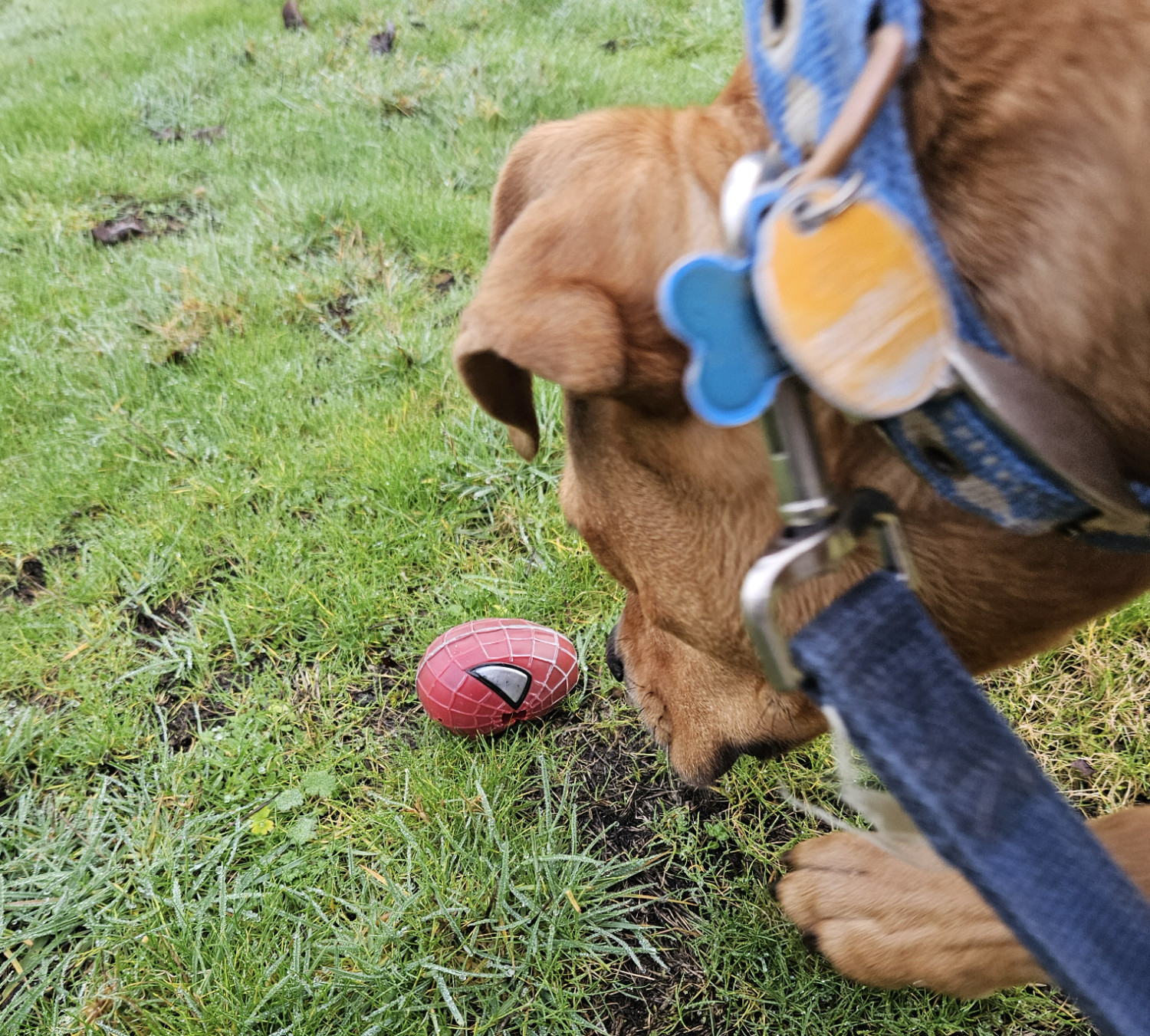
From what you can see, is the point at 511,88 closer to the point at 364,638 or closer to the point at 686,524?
the point at 364,638

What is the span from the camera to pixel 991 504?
2.91ft

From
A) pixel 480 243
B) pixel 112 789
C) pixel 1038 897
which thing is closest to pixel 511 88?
pixel 480 243

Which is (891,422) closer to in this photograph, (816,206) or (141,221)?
(816,206)

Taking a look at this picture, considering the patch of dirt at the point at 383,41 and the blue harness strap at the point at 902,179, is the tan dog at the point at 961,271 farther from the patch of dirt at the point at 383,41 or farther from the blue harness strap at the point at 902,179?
the patch of dirt at the point at 383,41

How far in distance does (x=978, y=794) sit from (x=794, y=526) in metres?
0.32

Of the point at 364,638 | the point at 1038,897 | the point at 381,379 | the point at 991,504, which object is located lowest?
the point at 364,638

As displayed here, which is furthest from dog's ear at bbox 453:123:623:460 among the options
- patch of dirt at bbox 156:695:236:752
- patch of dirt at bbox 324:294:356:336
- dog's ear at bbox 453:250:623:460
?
patch of dirt at bbox 324:294:356:336

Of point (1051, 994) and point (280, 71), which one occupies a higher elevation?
point (280, 71)

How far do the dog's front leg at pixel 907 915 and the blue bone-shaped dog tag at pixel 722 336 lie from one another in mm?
1163

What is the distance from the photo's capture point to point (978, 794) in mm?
826

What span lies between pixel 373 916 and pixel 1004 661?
145 cm

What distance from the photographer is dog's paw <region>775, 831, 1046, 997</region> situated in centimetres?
154

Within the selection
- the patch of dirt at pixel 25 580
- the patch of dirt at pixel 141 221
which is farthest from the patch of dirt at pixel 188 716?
the patch of dirt at pixel 141 221

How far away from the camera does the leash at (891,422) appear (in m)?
0.75
